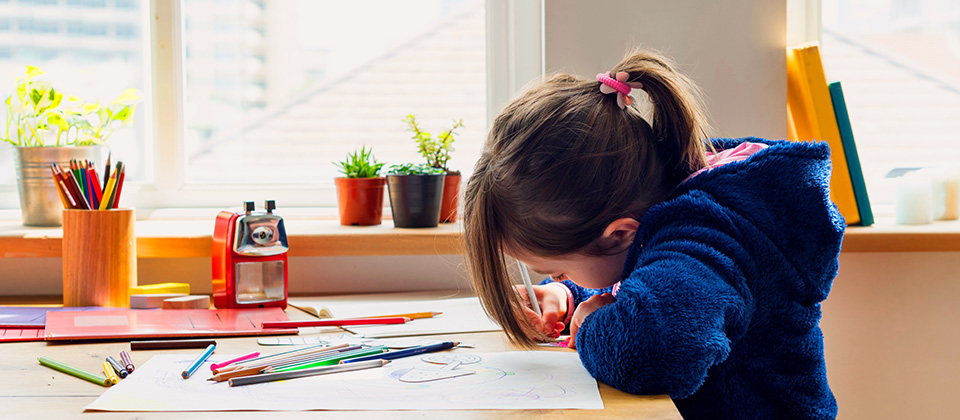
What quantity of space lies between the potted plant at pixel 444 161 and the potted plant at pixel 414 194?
0.17 ft

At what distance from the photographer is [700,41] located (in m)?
1.42

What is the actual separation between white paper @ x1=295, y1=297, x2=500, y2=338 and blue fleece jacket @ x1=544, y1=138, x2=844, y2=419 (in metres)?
0.26

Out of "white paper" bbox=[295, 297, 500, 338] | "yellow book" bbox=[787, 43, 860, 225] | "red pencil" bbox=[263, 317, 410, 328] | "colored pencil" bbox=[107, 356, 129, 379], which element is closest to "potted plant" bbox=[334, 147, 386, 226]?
"white paper" bbox=[295, 297, 500, 338]

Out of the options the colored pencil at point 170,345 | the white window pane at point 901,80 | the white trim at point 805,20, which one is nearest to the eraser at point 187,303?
the colored pencil at point 170,345

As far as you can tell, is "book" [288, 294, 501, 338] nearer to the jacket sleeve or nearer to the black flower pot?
the black flower pot

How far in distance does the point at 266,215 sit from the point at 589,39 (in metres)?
0.67

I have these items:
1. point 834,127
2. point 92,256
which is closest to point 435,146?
point 92,256

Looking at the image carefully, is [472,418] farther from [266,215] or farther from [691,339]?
[266,215]

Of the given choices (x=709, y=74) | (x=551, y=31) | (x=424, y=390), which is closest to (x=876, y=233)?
(x=709, y=74)

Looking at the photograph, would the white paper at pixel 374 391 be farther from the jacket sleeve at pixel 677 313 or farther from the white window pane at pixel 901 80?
the white window pane at pixel 901 80

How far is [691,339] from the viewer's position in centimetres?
69

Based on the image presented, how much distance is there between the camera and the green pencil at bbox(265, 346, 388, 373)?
775mm

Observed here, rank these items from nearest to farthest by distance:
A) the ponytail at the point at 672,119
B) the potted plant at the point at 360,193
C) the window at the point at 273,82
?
the ponytail at the point at 672,119, the potted plant at the point at 360,193, the window at the point at 273,82

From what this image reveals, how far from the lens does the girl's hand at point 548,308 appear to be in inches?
39.1
